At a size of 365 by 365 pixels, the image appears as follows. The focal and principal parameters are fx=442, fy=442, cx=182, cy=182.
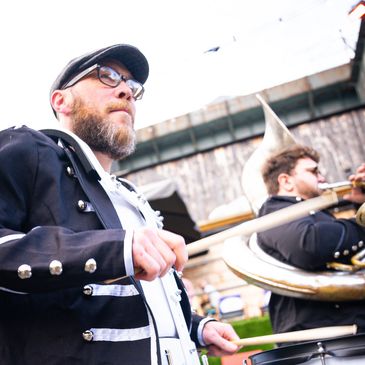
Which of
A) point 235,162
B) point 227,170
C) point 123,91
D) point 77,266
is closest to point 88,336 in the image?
point 77,266

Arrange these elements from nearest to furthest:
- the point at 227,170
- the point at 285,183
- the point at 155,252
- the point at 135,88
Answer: the point at 155,252
the point at 135,88
the point at 285,183
the point at 227,170

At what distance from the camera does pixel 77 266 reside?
3.17ft

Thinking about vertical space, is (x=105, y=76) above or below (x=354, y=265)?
above

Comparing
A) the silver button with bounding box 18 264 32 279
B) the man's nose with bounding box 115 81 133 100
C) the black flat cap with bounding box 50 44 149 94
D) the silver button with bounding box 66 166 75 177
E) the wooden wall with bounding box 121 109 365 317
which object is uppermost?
the wooden wall with bounding box 121 109 365 317

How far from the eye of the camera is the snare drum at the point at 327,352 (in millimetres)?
1517

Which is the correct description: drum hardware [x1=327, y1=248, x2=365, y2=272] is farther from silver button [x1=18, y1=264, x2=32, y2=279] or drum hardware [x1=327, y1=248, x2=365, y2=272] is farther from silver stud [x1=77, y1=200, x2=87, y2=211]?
silver button [x1=18, y1=264, x2=32, y2=279]

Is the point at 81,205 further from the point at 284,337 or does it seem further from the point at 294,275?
the point at 294,275

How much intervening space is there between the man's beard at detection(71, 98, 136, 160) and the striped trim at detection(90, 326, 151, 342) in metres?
0.77

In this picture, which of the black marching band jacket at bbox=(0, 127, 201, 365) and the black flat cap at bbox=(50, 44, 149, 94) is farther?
the black flat cap at bbox=(50, 44, 149, 94)

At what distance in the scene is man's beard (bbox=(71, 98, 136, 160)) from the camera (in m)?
1.66

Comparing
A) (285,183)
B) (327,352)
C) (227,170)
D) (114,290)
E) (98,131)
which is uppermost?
(227,170)

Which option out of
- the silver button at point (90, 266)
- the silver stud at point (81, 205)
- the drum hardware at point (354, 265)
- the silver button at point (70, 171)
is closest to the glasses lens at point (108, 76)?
the silver button at point (70, 171)

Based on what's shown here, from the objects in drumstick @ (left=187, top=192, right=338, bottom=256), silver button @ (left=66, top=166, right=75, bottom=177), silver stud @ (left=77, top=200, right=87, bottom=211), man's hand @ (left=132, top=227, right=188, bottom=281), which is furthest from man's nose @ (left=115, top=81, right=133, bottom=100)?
man's hand @ (left=132, top=227, right=188, bottom=281)

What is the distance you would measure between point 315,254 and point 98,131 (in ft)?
4.26
